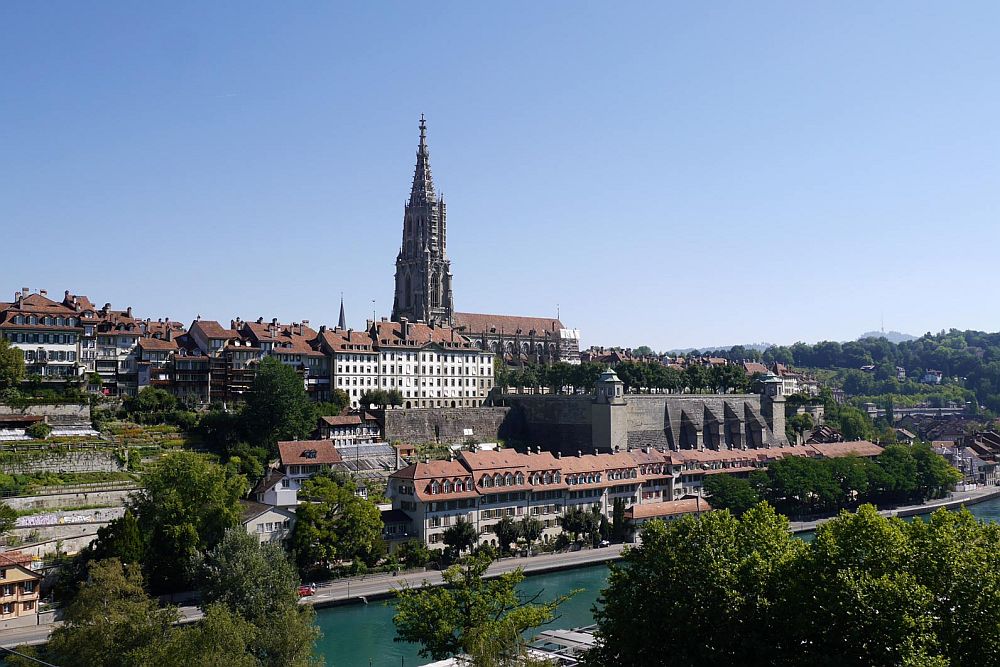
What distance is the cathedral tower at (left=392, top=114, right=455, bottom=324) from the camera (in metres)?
106

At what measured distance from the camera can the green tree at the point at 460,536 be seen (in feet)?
165

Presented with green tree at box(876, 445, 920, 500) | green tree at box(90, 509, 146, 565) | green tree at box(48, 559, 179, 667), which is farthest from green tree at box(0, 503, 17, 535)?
green tree at box(876, 445, 920, 500)

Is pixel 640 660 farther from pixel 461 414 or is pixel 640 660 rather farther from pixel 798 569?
pixel 461 414

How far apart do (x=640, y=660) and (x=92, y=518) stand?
32.5m

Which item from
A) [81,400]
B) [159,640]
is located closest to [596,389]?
[81,400]

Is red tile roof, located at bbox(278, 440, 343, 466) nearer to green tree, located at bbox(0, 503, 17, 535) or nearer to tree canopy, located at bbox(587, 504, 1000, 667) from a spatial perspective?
green tree, located at bbox(0, 503, 17, 535)

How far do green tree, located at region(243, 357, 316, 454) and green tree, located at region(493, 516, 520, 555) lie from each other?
52.1 ft

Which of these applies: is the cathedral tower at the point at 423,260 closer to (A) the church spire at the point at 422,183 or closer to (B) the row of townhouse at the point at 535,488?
(A) the church spire at the point at 422,183

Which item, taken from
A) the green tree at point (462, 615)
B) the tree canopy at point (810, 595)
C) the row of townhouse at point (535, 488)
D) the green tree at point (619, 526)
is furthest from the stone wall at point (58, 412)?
the tree canopy at point (810, 595)

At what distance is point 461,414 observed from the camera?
251 ft

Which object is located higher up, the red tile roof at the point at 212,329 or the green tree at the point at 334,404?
the red tile roof at the point at 212,329

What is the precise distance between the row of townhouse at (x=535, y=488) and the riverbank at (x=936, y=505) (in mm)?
6720

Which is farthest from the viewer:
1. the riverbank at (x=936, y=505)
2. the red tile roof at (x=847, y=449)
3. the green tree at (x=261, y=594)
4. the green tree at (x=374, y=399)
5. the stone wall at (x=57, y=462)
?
the red tile roof at (x=847, y=449)

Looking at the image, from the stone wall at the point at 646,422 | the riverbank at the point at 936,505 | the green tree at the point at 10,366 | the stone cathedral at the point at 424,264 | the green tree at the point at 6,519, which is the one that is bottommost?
the riverbank at the point at 936,505
